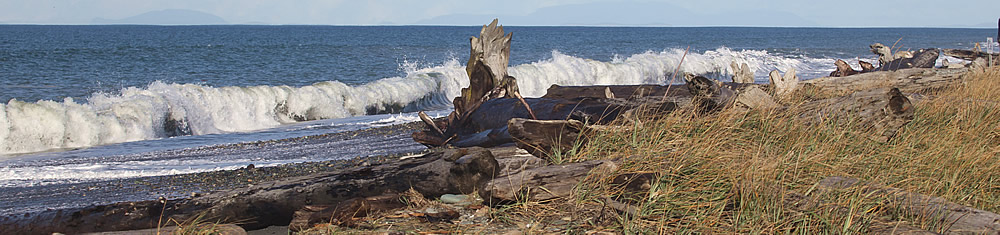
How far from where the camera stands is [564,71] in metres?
22.6

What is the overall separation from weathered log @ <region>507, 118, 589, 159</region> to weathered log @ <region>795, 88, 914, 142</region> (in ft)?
5.94

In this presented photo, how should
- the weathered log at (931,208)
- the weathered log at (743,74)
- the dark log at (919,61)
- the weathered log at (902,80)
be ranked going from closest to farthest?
the weathered log at (931,208) < the weathered log at (902,80) < the weathered log at (743,74) < the dark log at (919,61)

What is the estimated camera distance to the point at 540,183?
3.93 metres

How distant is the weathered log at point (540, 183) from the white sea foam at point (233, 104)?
31.4 ft

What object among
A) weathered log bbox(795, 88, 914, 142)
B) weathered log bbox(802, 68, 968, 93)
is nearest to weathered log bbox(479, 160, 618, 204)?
weathered log bbox(795, 88, 914, 142)

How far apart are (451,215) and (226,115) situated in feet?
38.1

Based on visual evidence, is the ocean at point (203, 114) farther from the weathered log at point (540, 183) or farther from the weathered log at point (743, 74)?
the weathered log at point (540, 183)

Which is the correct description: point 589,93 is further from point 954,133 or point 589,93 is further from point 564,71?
point 564,71

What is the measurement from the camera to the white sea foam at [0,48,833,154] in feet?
37.3

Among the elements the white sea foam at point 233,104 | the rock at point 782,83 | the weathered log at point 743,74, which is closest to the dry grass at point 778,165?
the rock at point 782,83

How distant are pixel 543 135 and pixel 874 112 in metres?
2.65

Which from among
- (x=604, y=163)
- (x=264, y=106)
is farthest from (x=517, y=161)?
(x=264, y=106)

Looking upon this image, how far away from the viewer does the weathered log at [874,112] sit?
17.6 ft

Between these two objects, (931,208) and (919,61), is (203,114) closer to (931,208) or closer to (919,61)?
(931,208)
